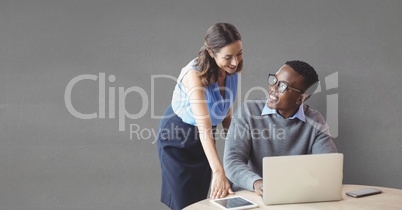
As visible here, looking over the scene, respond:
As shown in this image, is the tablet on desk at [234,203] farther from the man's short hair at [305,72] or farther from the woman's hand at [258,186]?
the man's short hair at [305,72]

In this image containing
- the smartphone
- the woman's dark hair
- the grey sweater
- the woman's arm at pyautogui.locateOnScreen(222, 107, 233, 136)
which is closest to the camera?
the smartphone

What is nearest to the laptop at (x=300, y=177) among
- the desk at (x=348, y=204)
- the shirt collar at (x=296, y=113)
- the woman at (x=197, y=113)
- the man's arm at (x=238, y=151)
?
the desk at (x=348, y=204)

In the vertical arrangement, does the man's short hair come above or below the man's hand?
above

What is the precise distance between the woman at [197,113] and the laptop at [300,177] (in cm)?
47

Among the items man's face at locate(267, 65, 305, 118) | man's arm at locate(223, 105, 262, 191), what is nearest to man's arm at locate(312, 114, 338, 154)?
man's face at locate(267, 65, 305, 118)

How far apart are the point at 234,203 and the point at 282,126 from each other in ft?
2.32

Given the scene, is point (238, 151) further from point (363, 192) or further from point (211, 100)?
point (363, 192)

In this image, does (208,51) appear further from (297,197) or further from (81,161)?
(81,161)

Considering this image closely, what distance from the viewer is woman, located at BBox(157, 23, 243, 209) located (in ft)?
6.68

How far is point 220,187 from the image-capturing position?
5.77 ft

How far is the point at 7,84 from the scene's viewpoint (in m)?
2.69

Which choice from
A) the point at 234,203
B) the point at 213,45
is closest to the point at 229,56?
the point at 213,45

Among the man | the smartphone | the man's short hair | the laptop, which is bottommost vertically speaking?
the smartphone

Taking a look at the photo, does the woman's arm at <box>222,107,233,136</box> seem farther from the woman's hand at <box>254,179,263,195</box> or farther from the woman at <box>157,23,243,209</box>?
the woman's hand at <box>254,179,263,195</box>
